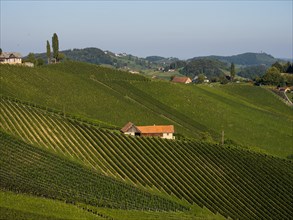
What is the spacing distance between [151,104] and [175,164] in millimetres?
48543

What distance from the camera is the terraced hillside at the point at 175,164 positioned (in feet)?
220

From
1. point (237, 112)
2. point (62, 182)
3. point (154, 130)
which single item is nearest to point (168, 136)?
point (154, 130)

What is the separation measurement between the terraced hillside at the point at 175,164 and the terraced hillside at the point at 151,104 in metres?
14.6

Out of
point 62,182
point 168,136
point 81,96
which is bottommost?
point 62,182

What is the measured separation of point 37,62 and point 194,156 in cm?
10055

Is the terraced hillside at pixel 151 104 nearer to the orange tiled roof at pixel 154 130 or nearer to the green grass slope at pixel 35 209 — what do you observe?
the orange tiled roof at pixel 154 130

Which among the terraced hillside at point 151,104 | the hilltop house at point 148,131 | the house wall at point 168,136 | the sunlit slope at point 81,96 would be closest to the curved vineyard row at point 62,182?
the hilltop house at point 148,131

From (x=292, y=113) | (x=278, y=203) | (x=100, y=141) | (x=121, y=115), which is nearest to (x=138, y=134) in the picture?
(x=100, y=141)

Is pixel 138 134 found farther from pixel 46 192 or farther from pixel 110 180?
pixel 46 192

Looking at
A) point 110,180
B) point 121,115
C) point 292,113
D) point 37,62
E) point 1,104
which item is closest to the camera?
point 110,180

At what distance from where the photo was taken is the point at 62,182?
5903cm

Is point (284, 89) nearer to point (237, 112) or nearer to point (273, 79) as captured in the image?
point (273, 79)

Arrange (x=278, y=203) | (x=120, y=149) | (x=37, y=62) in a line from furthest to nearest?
(x=37, y=62)
(x=120, y=149)
(x=278, y=203)

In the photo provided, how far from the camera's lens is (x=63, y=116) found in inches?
3383
